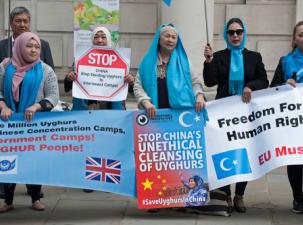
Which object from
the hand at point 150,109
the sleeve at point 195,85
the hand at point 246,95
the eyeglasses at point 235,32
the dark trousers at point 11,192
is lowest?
the dark trousers at point 11,192

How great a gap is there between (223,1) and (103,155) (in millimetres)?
5925

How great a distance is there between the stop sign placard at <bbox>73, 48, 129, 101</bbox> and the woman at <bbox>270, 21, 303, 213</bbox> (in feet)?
4.73

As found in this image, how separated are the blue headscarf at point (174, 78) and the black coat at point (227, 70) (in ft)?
0.81

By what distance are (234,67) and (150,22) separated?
5.40 m

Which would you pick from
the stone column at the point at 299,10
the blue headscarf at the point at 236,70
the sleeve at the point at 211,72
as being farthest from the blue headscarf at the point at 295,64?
the stone column at the point at 299,10

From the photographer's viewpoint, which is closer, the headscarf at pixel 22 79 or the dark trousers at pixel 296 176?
the headscarf at pixel 22 79

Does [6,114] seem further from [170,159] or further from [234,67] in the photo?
[234,67]

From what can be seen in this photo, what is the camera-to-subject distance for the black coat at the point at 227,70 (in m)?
6.71

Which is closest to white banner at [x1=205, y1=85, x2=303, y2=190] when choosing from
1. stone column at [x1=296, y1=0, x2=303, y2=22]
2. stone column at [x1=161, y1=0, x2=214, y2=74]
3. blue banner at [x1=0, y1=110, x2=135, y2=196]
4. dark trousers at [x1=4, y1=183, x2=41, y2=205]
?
blue banner at [x1=0, y1=110, x2=135, y2=196]

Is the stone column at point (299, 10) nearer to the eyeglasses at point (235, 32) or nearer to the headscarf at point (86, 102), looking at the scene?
the headscarf at point (86, 102)

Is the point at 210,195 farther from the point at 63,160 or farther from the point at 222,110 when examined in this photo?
the point at 63,160

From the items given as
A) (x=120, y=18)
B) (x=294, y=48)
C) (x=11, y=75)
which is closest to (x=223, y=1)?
(x=120, y=18)

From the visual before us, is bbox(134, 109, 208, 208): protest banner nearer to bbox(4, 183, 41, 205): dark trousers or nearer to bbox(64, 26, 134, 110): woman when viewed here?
bbox(64, 26, 134, 110): woman

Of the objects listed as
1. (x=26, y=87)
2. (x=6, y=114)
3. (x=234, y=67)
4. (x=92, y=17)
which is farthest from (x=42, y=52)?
(x=92, y=17)
